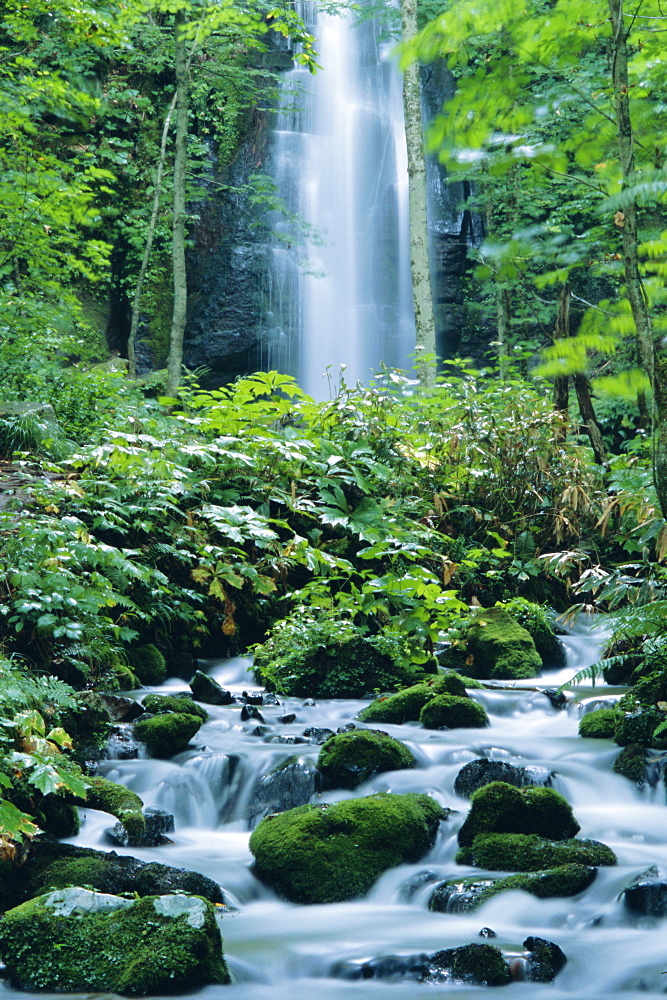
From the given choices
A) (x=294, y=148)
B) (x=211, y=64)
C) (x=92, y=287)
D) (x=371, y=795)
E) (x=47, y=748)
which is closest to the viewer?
(x=47, y=748)

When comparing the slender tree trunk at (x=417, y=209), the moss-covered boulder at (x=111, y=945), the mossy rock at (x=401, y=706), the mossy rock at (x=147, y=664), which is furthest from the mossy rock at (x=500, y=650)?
the slender tree trunk at (x=417, y=209)

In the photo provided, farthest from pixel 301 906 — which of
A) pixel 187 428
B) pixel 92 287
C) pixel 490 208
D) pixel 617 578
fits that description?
pixel 490 208

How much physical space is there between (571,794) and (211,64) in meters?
14.8

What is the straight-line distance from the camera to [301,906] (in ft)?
12.7

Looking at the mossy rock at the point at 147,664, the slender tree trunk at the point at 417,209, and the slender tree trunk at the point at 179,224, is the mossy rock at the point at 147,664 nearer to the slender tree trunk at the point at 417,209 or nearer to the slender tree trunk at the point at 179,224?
the slender tree trunk at the point at 417,209

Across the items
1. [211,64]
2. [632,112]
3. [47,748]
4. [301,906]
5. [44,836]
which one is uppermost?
[211,64]

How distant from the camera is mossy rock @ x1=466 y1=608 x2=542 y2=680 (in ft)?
23.1

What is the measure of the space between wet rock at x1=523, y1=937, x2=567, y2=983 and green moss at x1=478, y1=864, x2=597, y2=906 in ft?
1.08

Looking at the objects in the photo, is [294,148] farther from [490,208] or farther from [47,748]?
[47,748]

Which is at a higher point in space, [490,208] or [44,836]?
[490,208]

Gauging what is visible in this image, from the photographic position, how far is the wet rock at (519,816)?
417 cm

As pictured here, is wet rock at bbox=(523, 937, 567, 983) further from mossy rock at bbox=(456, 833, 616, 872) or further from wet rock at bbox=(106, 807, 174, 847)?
wet rock at bbox=(106, 807, 174, 847)

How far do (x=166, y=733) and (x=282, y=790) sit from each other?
0.83 metres

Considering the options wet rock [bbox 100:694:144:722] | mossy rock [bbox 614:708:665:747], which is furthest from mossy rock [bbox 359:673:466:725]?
wet rock [bbox 100:694:144:722]
